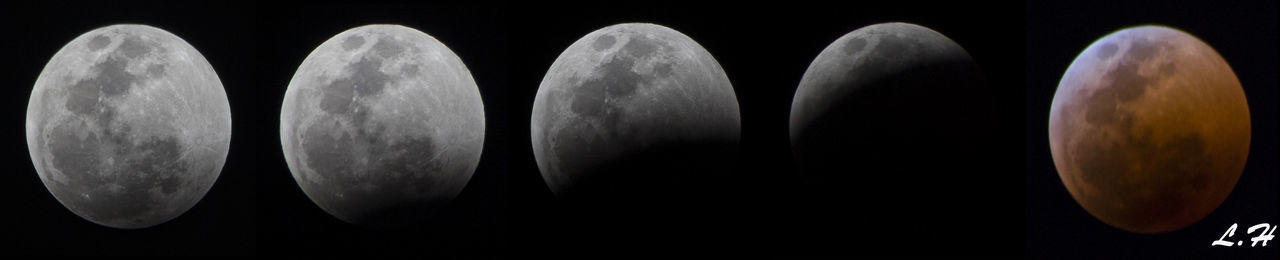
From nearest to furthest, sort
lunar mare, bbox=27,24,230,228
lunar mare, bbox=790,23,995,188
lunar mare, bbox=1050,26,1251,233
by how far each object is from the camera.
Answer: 1. lunar mare, bbox=1050,26,1251,233
2. lunar mare, bbox=790,23,995,188
3. lunar mare, bbox=27,24,230,228

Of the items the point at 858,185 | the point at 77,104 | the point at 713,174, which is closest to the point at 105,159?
the point at 77,104

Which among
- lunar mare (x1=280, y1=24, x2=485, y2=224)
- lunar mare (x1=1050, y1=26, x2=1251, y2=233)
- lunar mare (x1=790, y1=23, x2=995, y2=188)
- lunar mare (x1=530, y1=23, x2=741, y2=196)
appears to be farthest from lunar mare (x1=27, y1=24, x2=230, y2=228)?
lunar mare (x1=1050, y1=26, x2=1251, y2=233)

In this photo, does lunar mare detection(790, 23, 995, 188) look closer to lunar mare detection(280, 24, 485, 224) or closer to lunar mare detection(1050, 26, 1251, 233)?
lunar mare detection(1050, 26, 1251, 233)

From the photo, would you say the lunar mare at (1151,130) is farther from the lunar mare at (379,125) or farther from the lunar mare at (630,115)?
the lunar mare at (379,125)

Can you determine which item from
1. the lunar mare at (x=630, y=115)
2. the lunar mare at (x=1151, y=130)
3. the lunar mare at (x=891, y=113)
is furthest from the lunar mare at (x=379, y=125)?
the lunar mare at (x=1151, y=130)

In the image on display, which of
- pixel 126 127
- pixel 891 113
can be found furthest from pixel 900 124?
pixel 126 127

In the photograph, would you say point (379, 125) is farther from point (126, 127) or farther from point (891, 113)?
point (891, 113)

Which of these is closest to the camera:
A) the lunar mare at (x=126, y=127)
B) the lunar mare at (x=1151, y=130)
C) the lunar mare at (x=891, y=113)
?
the lunar mare at (x=1151, y=130)

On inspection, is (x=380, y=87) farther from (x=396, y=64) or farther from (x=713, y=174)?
(x=713, y=174)
